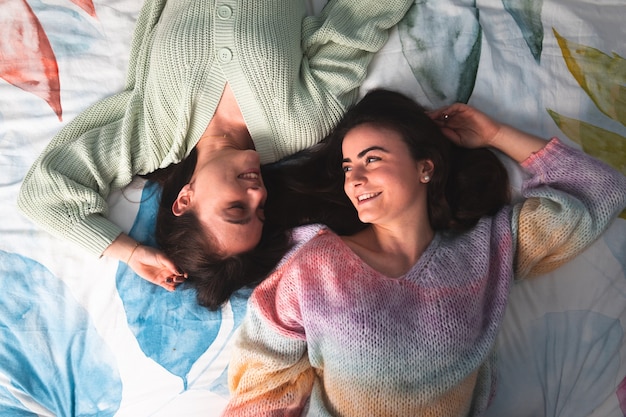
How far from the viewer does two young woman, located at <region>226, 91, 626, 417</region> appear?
3.36 feet

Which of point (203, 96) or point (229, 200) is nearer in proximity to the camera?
point (229, 200)

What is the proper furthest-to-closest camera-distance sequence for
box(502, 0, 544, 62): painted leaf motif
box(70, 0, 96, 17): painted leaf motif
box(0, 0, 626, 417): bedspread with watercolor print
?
box(70, 0, 96, 17): painted leaf motif → box(502, 0, 544, 62): painted leaf motif → box(0, 0, 626, 417): bedspread with watercolor print

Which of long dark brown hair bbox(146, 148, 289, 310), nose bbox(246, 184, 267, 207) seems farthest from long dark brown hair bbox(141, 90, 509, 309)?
nose bbox(246, 184, 267, 207)

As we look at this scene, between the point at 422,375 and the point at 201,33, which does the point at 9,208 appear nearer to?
the point at 201,33

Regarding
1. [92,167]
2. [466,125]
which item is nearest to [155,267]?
[92,167]

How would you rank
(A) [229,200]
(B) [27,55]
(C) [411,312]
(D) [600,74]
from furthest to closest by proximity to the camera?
1. (B) [27,55]
2. (D) [600,74]
3. (A) [229,200]
4. (C) [411,312]

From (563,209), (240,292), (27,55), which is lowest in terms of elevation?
(240,292)

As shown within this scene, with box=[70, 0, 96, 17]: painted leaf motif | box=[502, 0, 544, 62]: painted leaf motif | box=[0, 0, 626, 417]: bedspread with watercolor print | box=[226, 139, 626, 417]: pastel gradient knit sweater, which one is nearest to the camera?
box=[226, 139, 626, 417]: pastel gradient knit sweater

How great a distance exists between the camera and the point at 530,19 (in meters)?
1.29

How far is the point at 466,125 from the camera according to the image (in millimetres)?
1210

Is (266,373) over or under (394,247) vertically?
under

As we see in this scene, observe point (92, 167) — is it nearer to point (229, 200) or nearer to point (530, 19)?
point (229, 200)

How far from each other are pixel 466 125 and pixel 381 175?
0.28m

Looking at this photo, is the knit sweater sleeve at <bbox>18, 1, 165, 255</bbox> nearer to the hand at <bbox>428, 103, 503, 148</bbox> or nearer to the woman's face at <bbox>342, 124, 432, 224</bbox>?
the woman's face at <bbox>342, 124, 432, 224</bbox>
